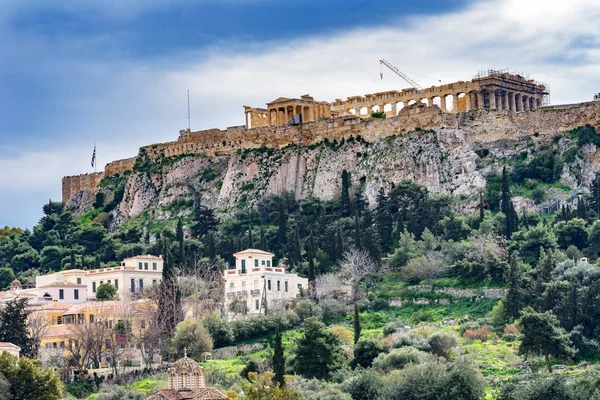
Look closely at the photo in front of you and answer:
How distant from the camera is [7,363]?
78.2m

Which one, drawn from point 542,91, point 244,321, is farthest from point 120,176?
point 244,321

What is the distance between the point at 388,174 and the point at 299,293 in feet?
69.8

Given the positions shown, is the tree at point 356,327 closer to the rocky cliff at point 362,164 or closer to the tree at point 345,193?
the rocky cliff at point 362,164

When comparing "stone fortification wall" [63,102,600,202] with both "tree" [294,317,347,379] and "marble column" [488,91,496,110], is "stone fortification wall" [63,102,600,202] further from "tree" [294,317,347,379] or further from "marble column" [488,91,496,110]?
"tree" [294,317,347,379]

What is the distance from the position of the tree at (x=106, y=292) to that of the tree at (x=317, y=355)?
21.7 meters

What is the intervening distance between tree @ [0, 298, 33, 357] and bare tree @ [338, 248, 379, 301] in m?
22.1

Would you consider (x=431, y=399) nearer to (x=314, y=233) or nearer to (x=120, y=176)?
(x=314, y=233)

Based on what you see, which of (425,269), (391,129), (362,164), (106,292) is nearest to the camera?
(425,269)

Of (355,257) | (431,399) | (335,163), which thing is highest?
(335,163)

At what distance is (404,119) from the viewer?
12131 centimetres

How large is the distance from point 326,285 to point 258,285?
171 inches

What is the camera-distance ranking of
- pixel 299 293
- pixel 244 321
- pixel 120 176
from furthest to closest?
pixel 120 176
pixel 299 293
pixel 244 321

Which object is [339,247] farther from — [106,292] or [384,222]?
[106,292]

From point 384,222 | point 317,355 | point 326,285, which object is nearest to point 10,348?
point 317,355
